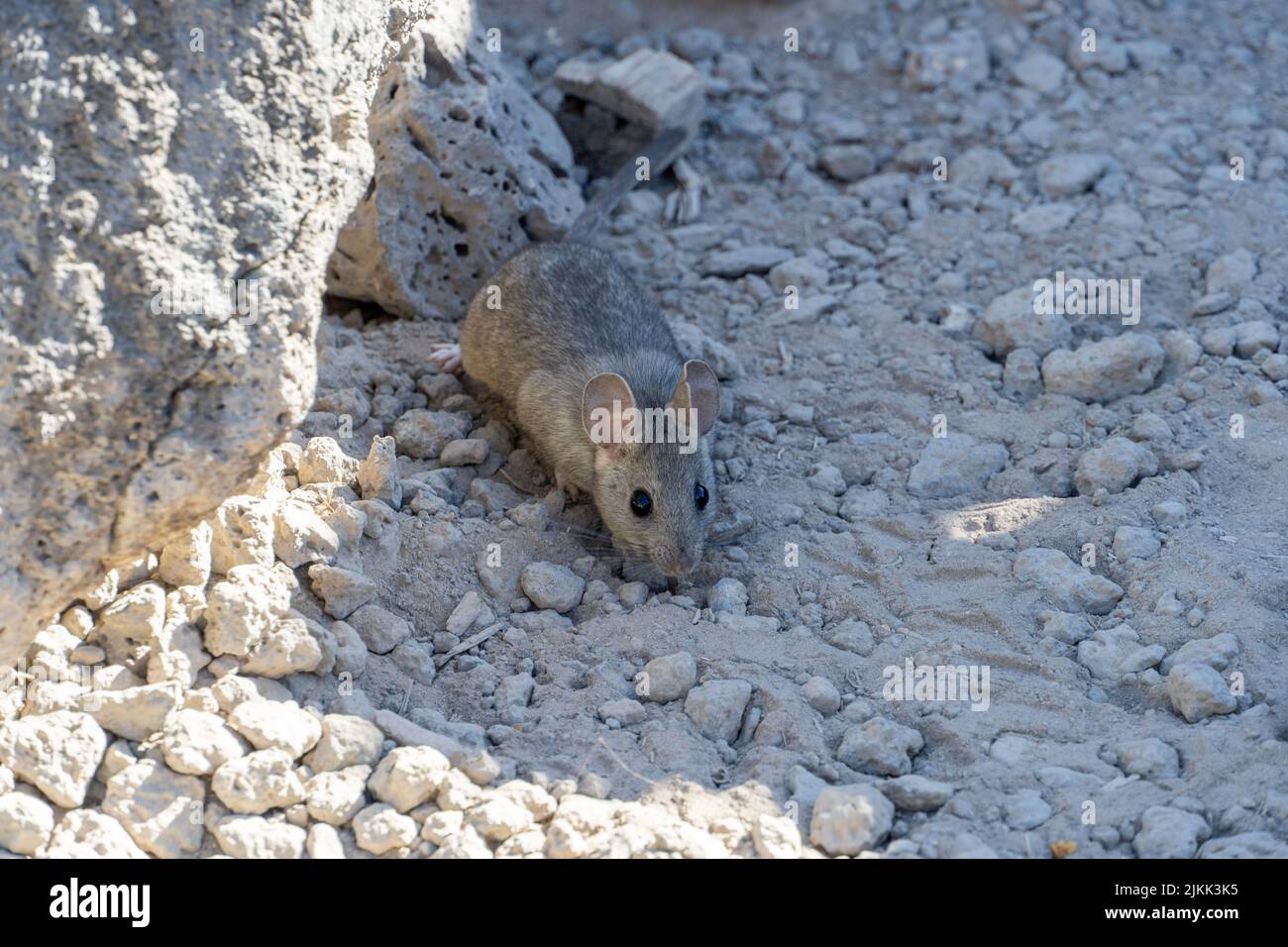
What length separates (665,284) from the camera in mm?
7328

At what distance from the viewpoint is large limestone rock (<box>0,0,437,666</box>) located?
3.65m

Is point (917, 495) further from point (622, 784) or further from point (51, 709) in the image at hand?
point (51, 709)

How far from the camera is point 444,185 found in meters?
6.74

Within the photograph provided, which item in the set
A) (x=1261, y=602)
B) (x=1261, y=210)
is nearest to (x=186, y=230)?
(x=1261, y=602)

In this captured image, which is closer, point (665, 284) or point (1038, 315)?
point (1038, 315)

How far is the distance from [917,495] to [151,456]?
3.18 m

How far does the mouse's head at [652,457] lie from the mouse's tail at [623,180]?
1933 mm

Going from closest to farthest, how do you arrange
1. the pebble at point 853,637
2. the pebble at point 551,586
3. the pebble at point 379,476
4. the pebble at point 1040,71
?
the pebble at point 853,637 < the pebble at point 551,586 < the pebble at point 379,476 < the pebble at point 1040,71

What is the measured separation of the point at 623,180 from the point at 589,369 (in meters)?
1.92

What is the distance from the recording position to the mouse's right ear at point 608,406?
5.63 metres

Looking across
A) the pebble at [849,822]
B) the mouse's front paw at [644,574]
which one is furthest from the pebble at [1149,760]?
the mouse's front paw at [644,574]

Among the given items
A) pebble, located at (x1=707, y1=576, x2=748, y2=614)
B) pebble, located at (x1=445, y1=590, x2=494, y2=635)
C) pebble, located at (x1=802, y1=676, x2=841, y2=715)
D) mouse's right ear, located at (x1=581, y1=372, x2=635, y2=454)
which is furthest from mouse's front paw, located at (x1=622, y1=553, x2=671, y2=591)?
pebble, located at (x1=802, y1=676, x2=841, y2=715)

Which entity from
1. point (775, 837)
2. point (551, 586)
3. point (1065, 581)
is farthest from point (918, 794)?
point (551, 586)

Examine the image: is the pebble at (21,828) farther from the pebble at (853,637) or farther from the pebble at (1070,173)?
the pebble at (1070,173)
